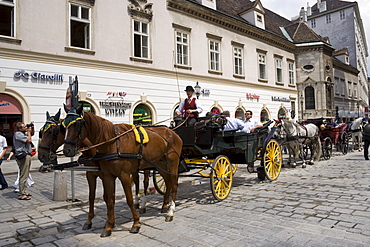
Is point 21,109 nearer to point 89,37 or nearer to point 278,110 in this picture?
point 89,37

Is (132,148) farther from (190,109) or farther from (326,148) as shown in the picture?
(326,148)

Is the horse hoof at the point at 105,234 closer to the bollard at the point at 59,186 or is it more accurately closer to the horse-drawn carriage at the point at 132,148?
the horse-drawn carriage at the point at 132,148

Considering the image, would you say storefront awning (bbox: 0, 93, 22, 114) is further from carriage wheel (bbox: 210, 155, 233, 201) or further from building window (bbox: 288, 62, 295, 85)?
building window (bbox: 288, 62, 295, 85)

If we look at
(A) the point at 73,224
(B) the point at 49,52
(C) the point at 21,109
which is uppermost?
(B) the point at 49,52

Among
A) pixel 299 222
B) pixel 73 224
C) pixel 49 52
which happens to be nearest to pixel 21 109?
pixel 49 52

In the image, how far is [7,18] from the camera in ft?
41.7

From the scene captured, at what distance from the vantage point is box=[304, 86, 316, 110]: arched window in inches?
1242

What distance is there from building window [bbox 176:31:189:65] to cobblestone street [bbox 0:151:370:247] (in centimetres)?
1274

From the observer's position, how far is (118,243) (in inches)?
159

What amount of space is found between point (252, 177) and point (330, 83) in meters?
28.4

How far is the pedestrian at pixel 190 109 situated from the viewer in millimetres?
6551

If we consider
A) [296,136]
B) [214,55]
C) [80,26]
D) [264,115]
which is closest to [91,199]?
[296,136]

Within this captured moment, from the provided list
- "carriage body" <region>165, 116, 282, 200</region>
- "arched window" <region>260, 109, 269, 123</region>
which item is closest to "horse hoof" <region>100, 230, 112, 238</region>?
"carriage body" <region>165, 116, 282, 200</region>

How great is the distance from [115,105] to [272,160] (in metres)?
9.93
